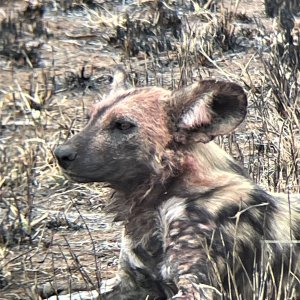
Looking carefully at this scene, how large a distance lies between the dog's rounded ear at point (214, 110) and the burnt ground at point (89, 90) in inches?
26.9

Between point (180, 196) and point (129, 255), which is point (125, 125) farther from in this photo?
point (129, 255)

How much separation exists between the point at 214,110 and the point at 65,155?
23.3 inches

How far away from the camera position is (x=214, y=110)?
13.9ft

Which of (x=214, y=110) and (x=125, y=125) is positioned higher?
(x=214, y=110)

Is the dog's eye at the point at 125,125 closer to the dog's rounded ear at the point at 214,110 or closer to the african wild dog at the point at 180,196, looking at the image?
the african wild dog at the point at 180,196

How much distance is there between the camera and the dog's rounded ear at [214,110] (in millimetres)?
4215

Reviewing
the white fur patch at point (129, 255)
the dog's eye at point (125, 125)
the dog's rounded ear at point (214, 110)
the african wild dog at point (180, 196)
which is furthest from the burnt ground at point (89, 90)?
the dog's rounded ear at point (214, 110)

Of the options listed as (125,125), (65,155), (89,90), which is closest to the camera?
(65,155)

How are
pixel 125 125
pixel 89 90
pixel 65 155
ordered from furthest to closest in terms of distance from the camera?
pixel 89 90, pixel 125 125, pixel 65 155

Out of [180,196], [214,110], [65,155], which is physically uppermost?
[214,110]

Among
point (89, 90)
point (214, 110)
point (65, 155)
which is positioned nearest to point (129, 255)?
point (65, 155)

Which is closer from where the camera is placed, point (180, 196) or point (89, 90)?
point (180, 196)

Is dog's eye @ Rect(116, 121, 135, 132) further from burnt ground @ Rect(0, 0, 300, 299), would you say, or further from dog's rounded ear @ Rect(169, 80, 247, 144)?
burnt ground @ Rect(0, 0, 300, 299)

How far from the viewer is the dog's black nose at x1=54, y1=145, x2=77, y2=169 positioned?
13.8ft
